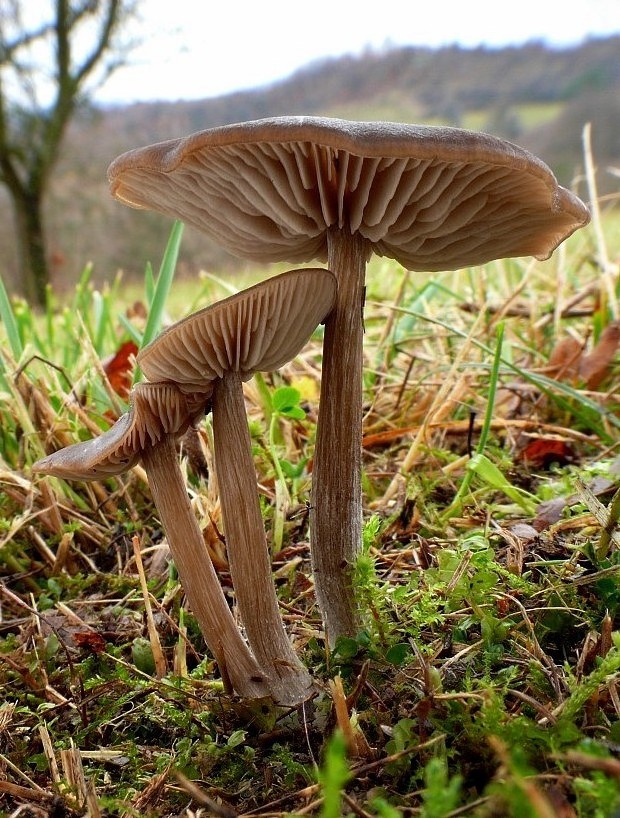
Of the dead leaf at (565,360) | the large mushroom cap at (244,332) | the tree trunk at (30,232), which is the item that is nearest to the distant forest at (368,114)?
the tree trunk at (30,232)

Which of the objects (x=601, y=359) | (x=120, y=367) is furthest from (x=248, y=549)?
(x=601, y=359)

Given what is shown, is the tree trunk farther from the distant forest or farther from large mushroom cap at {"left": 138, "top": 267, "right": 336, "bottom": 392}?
large mushroom cap at {"left": 138, "top": 267, "right": 336, "bottom": 392}

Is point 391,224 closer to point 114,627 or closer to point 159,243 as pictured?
point 114,627

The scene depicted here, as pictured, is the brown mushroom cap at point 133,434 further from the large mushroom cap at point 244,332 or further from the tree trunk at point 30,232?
the tree trunk at point 30,232

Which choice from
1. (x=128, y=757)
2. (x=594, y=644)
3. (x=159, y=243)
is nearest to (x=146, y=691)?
(x=128, y=757)

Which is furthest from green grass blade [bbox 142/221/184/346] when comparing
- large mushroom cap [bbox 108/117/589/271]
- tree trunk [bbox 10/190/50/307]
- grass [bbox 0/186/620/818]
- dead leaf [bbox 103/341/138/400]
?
tree trunk [bbox 10/190/50/307]

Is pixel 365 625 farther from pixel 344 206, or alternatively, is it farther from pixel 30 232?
pixel 30 232
